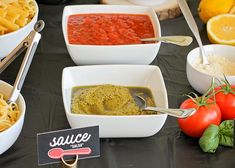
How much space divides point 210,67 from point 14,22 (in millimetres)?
538

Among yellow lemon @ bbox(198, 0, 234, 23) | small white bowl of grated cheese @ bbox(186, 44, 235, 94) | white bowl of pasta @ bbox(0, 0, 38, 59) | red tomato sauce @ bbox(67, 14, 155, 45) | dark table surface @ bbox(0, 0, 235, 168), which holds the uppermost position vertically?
white bowl of pasta @ bbox(0, 0, 38, 59)

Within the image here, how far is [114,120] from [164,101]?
142mm

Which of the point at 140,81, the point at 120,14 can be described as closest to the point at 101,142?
the point at 140,81

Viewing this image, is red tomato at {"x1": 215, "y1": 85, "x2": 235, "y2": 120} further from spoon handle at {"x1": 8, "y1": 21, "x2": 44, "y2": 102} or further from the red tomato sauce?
spoon handle at {"x1": 8, "y1": 21, "x2": 44, "y2": 102}

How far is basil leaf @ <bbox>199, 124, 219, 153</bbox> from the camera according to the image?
3.36 ft

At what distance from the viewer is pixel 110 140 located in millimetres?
1073

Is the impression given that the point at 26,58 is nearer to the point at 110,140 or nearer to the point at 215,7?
the point at 110,140

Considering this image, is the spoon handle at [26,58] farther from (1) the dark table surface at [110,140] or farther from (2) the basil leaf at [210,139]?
(2) the basil leaf at [210,139]

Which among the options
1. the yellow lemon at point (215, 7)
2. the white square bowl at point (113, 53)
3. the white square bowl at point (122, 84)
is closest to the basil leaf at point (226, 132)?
the white square bowl at point (122, 84)

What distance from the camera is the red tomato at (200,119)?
1.05 m

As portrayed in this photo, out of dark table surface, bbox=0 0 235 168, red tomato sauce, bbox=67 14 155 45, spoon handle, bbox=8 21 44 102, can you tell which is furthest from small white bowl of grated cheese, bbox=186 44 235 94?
spoon handle, bbox=8 21 44 102

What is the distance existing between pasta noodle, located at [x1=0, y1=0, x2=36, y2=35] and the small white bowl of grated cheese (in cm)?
46

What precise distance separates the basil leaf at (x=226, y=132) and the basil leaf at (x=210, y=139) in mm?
18

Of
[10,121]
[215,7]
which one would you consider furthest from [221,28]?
[10,121]
